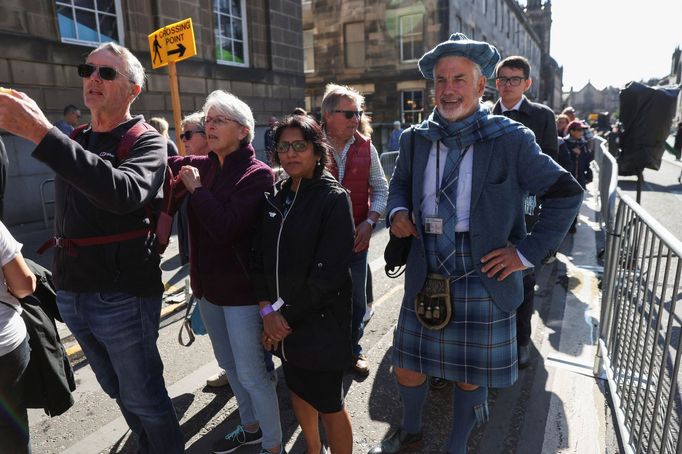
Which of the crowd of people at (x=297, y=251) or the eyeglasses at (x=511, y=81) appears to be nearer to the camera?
the crowd of people at (x=297, y=251)

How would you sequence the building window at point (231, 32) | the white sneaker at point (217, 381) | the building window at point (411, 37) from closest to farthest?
the white sneaker at point (217, 381), the building window at point (231, 32), the building window at point (411, 37)

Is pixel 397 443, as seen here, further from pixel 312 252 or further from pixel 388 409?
pixel 312 252

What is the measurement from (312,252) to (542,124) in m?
2.30

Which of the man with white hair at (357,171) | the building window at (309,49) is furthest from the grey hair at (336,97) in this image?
the building window at (309,49)

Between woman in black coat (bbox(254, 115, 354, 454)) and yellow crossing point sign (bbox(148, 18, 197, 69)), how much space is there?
3656 millimetres

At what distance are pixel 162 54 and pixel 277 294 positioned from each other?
15.0 feet

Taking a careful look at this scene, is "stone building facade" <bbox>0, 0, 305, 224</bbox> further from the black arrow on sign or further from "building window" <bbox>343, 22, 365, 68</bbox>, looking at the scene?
"building window" <bbox>343, 22, 365, 68</bbox>

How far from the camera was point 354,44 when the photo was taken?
76.3 ft

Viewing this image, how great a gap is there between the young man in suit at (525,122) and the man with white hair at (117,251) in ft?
8.30

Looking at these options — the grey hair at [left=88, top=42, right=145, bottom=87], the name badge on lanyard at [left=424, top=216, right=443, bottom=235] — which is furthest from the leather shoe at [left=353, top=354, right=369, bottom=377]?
the grey hair at [left=88, top=42, right=145, bottom=87]

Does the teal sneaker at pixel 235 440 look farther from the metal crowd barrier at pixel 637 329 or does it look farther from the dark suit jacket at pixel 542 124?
the dark suit jacket at pixel 542 124

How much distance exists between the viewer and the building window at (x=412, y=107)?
2209cm

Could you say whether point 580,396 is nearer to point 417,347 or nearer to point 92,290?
point 417,347

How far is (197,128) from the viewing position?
3.14 meters
